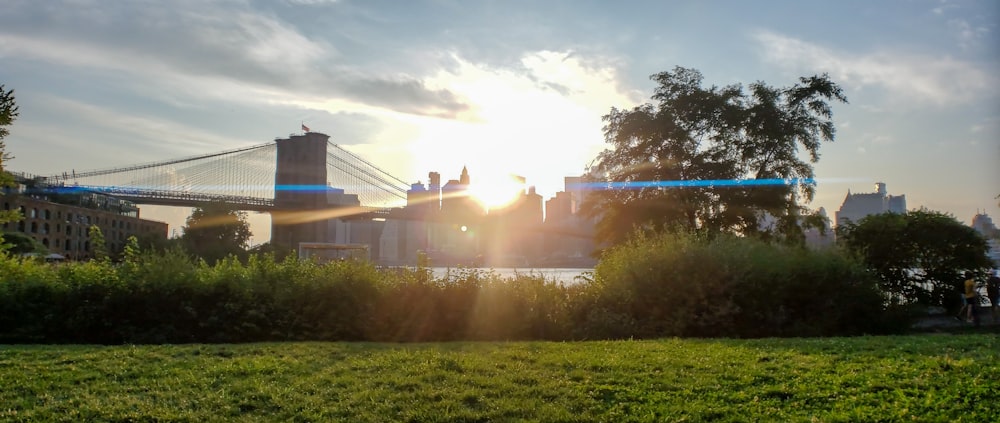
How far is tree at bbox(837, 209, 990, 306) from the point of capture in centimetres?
1911

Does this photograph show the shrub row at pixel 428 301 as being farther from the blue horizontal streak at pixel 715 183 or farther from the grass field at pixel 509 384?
the blue horizontal streak at pixel 715 183

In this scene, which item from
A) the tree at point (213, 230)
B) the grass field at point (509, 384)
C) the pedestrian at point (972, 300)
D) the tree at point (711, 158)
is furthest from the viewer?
the tree at point (213, 230)

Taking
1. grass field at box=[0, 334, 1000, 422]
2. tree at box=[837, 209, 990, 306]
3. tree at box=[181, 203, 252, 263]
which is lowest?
grass field at box=[0, 334, 1000, 422]

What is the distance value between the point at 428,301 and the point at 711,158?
16.4 m

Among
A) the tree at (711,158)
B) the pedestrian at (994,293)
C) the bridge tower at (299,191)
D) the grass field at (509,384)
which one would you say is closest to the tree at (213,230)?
the bridge tower at (299,191)

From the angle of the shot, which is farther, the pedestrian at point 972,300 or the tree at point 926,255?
the tree at point 926,255

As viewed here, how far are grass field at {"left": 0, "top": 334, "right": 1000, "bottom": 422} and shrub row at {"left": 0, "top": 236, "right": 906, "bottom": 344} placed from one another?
110 inches

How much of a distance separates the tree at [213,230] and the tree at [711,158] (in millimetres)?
44430

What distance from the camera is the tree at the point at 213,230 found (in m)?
63.1

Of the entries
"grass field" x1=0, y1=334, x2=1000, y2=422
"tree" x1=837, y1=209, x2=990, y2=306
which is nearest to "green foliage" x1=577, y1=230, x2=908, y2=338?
"grass field" x1=0, y1=334, x2=1000, y2=422

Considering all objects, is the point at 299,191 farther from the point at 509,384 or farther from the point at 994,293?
the point at 509,384

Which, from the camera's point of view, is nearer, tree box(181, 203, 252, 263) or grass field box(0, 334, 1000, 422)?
grass field box(0, 334, 1000, 422)

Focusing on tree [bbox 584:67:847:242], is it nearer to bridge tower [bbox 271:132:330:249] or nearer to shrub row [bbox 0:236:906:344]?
shrub row [bbox 0:236:906:344]

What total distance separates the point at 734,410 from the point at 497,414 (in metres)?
1.82
